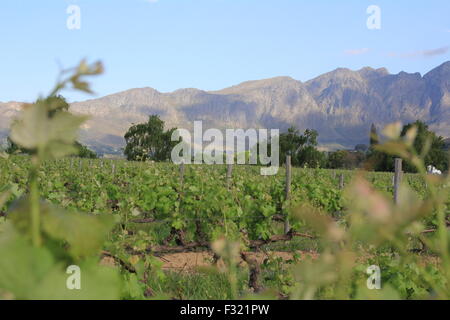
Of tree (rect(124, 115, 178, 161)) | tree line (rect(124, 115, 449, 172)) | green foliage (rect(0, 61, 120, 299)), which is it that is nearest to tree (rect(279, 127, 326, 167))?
tree line (rect(124, 115, 449, 172))

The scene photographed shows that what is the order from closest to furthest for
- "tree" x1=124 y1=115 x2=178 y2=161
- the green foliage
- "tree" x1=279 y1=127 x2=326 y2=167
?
the green foliage
"tree" x1=279 y1=127 x2=326 y2=167
"tree" x1=124 y1=115 x2=178 y2=161

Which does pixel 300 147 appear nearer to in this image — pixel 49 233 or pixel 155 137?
pixel 155 137

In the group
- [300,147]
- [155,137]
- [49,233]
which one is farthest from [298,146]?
[49,233]

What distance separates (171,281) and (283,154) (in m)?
67.7

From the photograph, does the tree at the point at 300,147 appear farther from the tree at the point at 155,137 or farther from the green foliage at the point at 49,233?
the green foliage at the point at 49,233

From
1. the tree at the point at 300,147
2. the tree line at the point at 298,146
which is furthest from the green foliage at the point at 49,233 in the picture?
the tree at the point at 300,147

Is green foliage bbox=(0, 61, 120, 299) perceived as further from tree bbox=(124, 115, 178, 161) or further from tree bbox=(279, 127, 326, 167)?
tree bbox=(124, 115, 178, 161)

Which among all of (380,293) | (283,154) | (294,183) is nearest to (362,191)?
(380,293)

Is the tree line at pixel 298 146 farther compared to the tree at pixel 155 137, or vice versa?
the tree at pixel 155 137

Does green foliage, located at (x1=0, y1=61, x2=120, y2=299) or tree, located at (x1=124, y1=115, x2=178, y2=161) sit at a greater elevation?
tree, located at (x1=124, y1=115, x2=178, y2=161)

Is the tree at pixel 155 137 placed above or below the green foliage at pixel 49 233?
above
